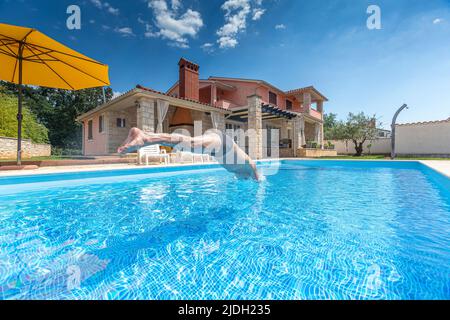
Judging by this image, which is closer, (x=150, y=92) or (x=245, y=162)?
(x=245, y=162)

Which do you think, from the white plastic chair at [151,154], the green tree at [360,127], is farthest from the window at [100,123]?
the green tree at [360,127]

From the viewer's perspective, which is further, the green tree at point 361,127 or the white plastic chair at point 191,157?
the green tree at point 361,127

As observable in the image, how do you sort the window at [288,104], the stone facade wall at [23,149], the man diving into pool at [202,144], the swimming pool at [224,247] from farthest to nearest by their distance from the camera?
the window at [288,104]
the stone facade wall at [23,149]
the man diving into pool at [202,144]
the swimming pool at [224,247]

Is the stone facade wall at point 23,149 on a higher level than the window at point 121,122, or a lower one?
lower

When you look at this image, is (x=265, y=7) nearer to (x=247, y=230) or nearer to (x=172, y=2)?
(x=172, y=2)

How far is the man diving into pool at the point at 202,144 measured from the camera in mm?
1815

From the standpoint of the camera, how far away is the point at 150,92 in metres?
9.46

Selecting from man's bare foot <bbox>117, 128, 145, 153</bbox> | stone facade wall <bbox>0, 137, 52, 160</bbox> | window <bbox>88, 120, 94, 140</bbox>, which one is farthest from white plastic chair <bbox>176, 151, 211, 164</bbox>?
window <bbox>88, 120, 94, 140</bbox>

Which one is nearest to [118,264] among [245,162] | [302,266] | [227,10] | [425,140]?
[302,266]

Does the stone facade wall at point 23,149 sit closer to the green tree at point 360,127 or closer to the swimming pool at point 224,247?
the swimming pool at point 224,247

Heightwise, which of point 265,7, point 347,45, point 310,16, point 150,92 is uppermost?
point 265,7

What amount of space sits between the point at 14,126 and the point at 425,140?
29.3 metres

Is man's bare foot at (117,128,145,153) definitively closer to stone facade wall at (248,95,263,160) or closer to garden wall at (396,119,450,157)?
stone facade wall at (248,95,263,160)

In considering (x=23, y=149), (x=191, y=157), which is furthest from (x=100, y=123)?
(x=191, y=157)
